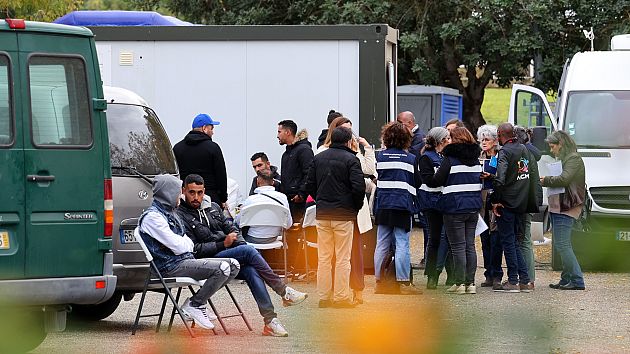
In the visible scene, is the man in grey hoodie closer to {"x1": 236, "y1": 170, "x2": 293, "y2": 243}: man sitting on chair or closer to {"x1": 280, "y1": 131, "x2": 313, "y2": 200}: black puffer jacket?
{"x1": 236, "y1": 170, "x2": 293, "y2": 243}: man sitting on chair

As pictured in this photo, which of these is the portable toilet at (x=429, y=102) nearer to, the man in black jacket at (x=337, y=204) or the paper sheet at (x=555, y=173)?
the paper sheet at (x=555, y=173)

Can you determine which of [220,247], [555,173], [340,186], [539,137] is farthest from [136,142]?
[539,137]

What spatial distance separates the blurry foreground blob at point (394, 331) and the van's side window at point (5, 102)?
5.53 meters

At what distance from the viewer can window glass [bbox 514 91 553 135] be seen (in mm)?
15859

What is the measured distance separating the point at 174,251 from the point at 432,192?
4.20 meters

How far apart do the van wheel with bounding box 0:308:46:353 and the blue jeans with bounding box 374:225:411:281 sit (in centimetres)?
972

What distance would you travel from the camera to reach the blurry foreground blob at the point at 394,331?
163cm

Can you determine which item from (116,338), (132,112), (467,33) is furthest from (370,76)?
(467,33)

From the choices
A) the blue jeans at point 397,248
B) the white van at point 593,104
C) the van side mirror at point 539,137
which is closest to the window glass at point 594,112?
the white van at point 593,104

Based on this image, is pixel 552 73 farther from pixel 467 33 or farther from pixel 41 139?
pixel 41 139

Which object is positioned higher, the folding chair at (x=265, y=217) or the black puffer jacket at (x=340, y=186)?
the black puffer jacket at (x=340, y=186)

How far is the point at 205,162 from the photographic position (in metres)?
12.4

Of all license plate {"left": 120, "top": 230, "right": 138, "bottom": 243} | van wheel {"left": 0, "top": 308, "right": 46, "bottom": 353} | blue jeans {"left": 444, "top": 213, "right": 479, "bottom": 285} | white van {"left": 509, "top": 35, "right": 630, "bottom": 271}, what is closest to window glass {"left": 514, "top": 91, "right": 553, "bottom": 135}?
white van {"left": 509, "top": 35, "right": 630, "bottom": 271}

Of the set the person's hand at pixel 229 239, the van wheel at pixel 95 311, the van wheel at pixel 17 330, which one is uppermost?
the van wheel at pixel 17 330
